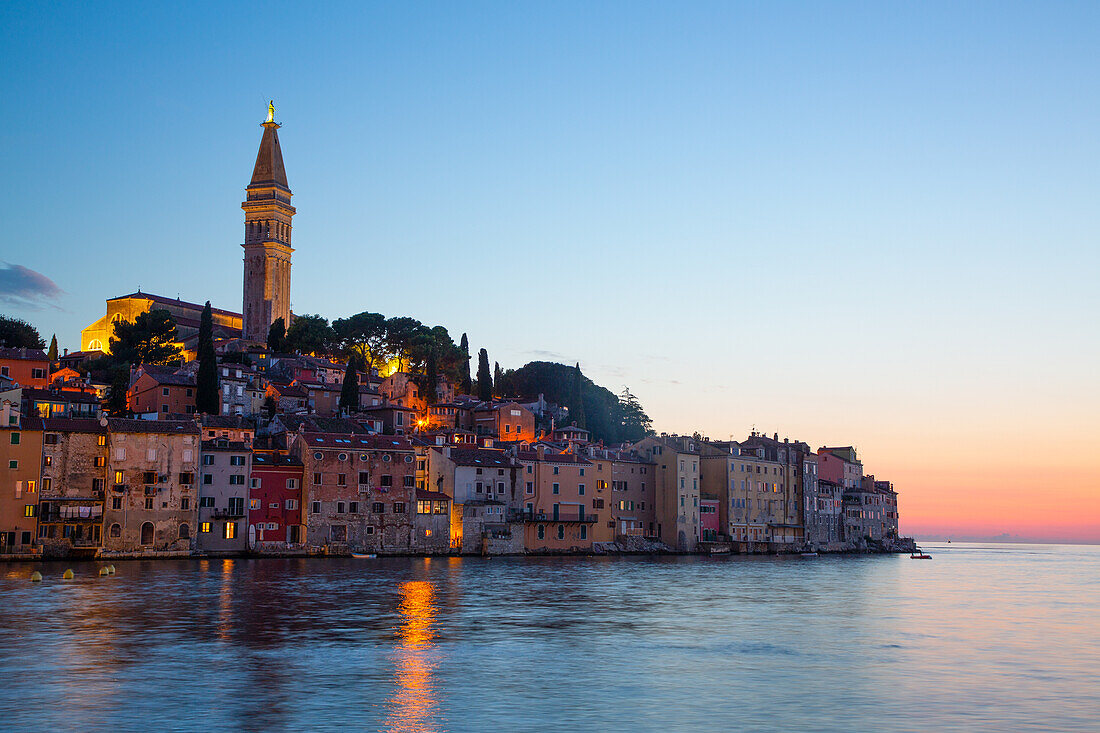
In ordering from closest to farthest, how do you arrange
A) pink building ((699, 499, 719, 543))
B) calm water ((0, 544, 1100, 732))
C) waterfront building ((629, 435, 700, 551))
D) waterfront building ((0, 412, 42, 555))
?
calm water ((0, 544, 1100, 732)) → waterfront building ((0, 412, 42, 555)) → waterfront building ((629, 435, 700, 551)) → pink building ((699, 499, 719, 543))

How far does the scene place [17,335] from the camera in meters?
104

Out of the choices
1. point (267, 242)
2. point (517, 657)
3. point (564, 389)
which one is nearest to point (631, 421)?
point (564, 389)

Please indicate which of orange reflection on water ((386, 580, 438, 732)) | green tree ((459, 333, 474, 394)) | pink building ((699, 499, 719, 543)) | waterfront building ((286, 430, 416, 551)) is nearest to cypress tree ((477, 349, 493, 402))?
green tree ((459, 333, 474, 394))

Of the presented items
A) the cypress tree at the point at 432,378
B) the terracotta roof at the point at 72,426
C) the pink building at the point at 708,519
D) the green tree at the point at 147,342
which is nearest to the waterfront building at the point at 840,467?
the pink building at the point at 708,519

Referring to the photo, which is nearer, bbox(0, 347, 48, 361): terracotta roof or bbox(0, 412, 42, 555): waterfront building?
bbox(0, 412, 42, 555): waterfront building

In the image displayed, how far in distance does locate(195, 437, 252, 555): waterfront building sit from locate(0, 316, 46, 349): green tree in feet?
147

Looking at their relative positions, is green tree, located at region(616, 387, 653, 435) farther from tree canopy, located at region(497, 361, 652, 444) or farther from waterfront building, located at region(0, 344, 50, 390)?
waterfront building, located at region(0, 344, 50, 390)

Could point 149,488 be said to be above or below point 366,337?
below

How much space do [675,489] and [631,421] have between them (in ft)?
161

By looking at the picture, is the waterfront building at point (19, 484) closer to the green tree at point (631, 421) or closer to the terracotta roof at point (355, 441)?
the terracotta roof at point (355, 441)

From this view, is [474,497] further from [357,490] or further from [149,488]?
[149,488]

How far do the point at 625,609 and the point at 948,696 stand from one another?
1862 cm

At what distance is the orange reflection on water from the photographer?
66.4ft

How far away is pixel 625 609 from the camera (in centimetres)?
4231
